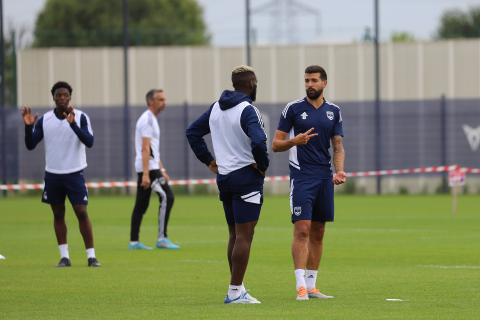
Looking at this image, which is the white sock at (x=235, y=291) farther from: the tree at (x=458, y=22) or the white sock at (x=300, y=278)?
the tree at (x=458, y=22)

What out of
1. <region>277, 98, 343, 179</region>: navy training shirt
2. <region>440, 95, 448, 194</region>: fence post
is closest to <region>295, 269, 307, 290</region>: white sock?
<region>277, 98, 343, 179</region>: navy training shirt

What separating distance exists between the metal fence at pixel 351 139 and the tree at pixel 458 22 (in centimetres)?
3749

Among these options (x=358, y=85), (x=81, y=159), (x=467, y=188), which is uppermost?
(x=358, y=85)

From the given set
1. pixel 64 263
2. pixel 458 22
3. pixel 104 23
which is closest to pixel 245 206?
pixel 64 263

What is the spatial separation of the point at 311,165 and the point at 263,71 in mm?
26590

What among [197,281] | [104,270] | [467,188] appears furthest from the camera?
[467,188]

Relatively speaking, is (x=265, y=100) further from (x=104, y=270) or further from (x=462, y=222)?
(x=104, y=270)

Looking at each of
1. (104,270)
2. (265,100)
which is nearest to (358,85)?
(265,100)

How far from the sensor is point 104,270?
29.2 ft

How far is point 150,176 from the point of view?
11594 millimetres

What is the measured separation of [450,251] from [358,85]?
2310cm

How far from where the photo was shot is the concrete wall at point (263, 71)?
105 ft

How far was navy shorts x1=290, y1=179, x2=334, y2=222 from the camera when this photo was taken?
273 inches

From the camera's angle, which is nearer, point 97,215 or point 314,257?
point 314,257
